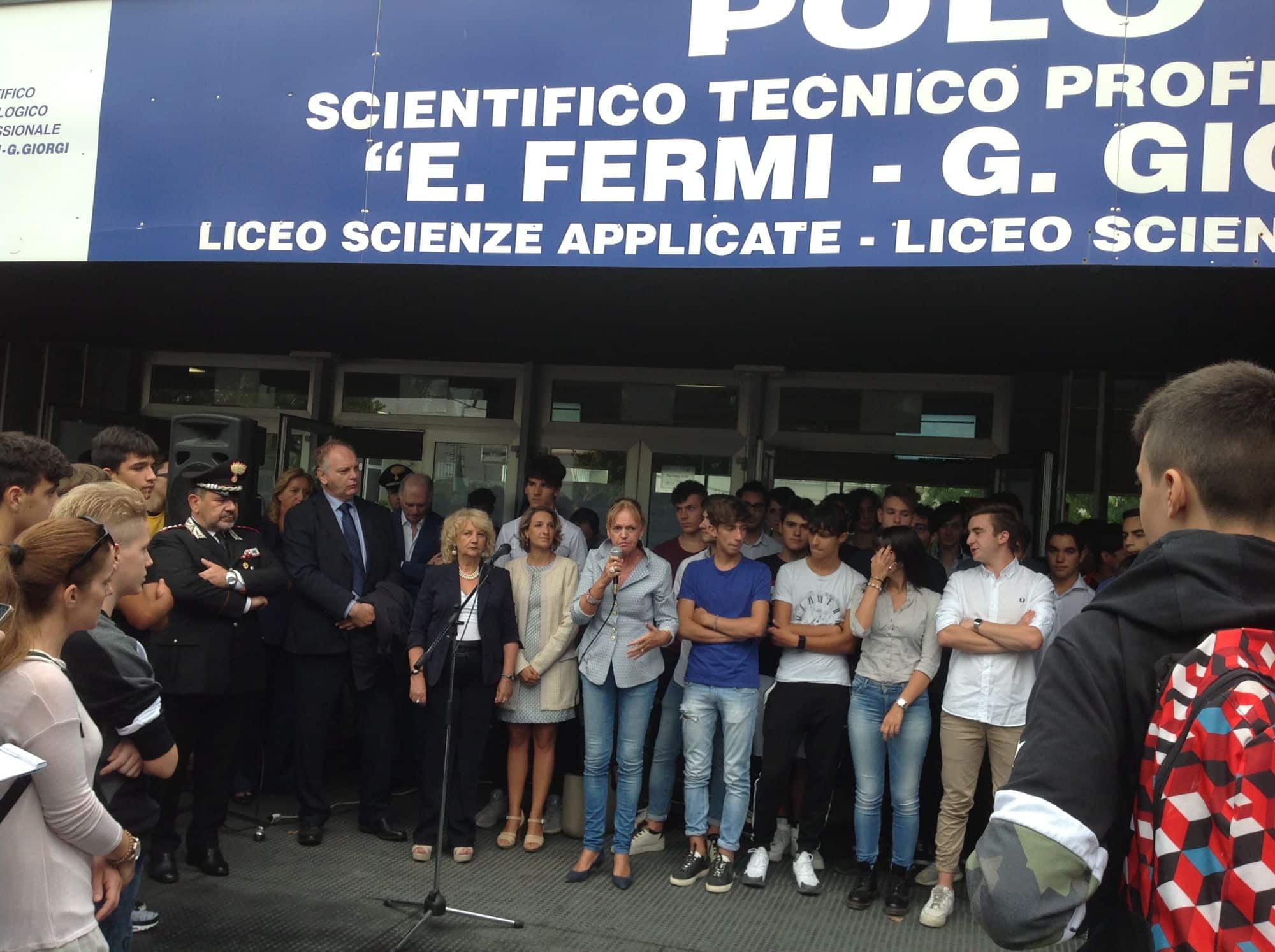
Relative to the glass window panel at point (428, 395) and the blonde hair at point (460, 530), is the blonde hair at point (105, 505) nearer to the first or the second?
the blonde hair at point (460, 530)

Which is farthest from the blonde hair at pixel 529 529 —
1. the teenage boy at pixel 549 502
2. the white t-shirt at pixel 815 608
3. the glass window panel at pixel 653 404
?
the glass window panel at pixel 653 404

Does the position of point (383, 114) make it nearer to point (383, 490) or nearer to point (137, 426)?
point (383, 490)

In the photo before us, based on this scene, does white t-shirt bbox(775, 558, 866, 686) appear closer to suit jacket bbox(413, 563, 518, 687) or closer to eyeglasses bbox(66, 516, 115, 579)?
suit jacket bbox(413, 563, 518, 687)

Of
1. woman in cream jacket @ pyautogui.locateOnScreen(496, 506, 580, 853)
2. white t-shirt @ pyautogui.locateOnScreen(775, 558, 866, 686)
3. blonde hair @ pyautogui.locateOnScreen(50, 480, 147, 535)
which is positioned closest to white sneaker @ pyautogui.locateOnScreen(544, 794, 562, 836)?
woman in cream jacket @ pyautogui.locateOnScreen(496, 506, 580, 853)

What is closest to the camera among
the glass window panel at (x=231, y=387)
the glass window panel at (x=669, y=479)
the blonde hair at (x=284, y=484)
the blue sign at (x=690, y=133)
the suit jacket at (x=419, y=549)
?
the blue sign at (x=690, y=133)

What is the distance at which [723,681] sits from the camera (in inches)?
209

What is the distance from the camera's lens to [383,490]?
9.70m

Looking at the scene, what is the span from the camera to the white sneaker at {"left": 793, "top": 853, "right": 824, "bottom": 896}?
5.22 m

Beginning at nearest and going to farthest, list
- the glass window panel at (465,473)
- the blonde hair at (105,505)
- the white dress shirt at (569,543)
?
the blonde hair at (105,505) < the white dress shirt at (569,543) < the glass window panel at (465,473)

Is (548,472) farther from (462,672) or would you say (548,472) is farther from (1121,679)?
(1121,679)

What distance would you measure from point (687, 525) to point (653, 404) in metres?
2.58

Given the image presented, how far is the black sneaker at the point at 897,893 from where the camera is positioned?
4992mm

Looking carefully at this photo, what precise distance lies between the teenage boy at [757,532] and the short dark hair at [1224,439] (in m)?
4.85

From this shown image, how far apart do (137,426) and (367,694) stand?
17.7 feet
